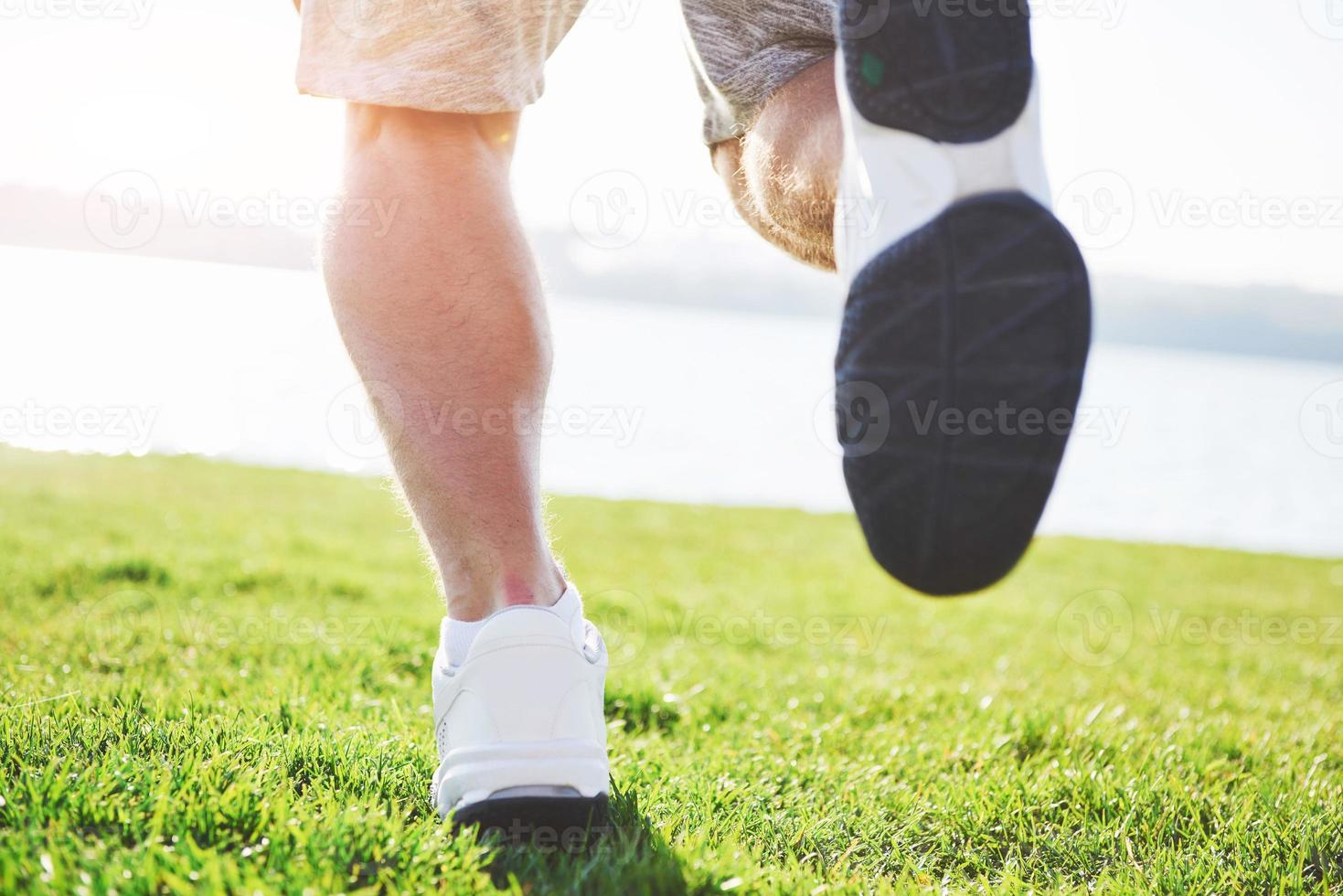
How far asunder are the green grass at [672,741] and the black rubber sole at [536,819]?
0.04 meters

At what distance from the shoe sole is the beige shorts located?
0.34 metres

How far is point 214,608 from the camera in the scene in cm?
311

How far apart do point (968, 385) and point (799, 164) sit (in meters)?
0.46

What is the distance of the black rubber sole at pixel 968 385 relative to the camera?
98 centimetres

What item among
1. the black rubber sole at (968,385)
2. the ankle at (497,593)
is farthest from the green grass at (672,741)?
the black rubber sole at (968,385)

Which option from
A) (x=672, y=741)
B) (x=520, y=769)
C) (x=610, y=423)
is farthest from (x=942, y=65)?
(x=610, y=423)

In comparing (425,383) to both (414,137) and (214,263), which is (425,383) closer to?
(414,137)

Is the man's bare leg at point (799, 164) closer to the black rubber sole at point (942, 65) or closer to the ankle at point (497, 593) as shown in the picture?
the black rubber sole at point (942, 65)

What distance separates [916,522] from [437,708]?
2.32ft

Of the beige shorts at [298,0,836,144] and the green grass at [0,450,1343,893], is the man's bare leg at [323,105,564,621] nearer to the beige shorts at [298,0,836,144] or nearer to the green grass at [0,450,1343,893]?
the beige shorts at [298,0,836,144]

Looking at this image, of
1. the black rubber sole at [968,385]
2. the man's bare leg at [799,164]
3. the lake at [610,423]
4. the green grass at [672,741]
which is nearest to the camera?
the black rubber sole at [968,385]

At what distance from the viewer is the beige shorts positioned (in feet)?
4.24

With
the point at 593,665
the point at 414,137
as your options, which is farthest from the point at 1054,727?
the point at 414,137

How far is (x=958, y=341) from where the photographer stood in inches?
38.8
